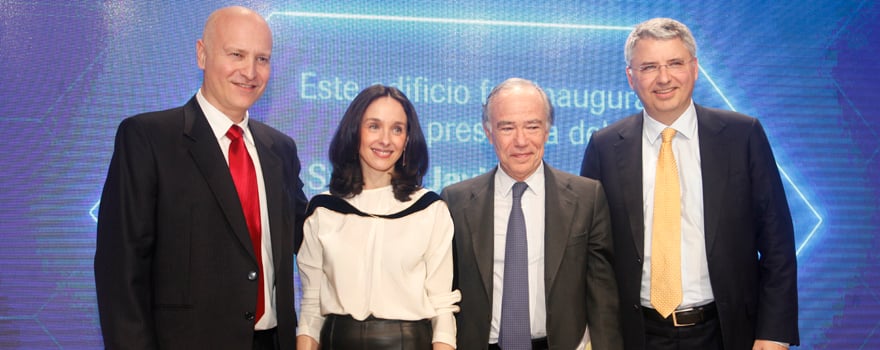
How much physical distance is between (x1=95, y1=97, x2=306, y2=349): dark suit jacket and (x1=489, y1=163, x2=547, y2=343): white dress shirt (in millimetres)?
853

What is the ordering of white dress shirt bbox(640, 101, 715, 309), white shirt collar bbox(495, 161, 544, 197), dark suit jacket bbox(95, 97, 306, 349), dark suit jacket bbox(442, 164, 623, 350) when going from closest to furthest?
1. dark suit jacket bbox(95, 97, 306, 349)
2. dark suit jacket bbox(442, 164, 623, 350)
3. white shirt collar bbox(495, 161, 544, 197)
4. white dress shirt bbox(640, 101, 715, 309)

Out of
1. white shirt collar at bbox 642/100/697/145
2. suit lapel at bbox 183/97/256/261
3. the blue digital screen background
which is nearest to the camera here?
suit lapel at bbox 183/97/256/261

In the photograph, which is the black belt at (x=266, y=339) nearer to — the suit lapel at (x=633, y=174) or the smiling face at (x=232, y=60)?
the smiling face at (x=232, y=60)

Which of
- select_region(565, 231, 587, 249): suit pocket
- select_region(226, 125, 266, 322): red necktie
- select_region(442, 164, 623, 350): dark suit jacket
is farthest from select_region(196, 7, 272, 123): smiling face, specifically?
select_region(565, 231, 587, 249): suit pocket

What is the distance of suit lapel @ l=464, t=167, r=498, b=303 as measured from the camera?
7.85ft

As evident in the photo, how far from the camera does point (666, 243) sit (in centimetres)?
261

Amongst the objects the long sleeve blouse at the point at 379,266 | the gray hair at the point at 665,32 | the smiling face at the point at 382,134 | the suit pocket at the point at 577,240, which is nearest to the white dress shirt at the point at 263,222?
the long sleeve blouse at the point at 379,266

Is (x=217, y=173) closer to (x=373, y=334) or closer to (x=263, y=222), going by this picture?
(x=263, y=222)

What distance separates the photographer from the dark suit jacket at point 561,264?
2367 millimetres

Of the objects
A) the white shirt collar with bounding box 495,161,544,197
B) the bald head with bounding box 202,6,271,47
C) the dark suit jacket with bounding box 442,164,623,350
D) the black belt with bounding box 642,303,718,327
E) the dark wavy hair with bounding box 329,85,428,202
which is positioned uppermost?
the bald head with bounding box 202,6,271,47

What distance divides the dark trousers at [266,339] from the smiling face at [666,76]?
170 centimetres

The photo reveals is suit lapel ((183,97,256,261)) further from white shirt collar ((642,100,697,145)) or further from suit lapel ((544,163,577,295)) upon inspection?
white shirt collar ((642,100,697,145))

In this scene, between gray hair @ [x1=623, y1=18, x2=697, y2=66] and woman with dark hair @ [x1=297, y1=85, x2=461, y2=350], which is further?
gray hair @ [x1=623, y1=18, x2=697, y2=66]

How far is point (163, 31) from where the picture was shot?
375 centimetres
